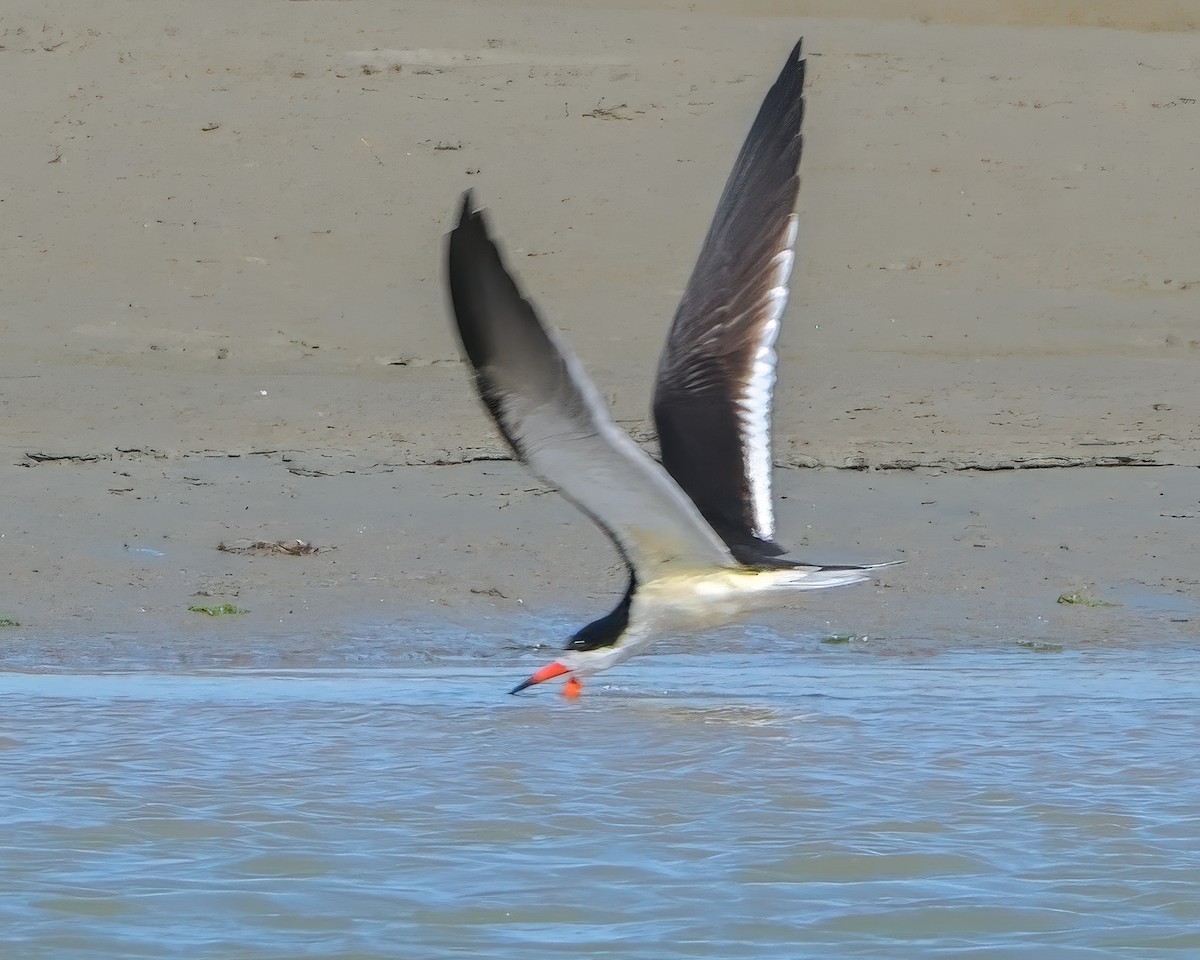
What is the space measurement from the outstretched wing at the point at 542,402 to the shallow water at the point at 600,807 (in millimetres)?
842

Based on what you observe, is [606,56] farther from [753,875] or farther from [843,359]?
[753,875]

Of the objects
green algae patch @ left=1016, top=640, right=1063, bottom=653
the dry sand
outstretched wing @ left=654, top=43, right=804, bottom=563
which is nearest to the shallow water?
green algae patch @ left=1016, top=640, right=1063, bottom=653

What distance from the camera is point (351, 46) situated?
14930mm

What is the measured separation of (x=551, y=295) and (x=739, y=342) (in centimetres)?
564

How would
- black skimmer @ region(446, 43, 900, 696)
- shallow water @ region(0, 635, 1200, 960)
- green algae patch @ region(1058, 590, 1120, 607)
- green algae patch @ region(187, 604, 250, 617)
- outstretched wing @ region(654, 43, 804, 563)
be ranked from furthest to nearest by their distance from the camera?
green algae patch @ region(1058, 590, 1120, 607) < green algae patch @ region(187, 604, 250, 617) < outstretched wing @ region(654, 43, 804, 563) < black skimmer @ region(446, 43, 900, 696) < shallow water @ region(0, 635, 1200, 960)

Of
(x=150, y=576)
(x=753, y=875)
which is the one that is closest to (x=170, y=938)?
(x=753, y=875)

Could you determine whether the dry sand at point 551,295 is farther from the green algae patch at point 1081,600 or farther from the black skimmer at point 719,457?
the black skimmer at point 719,457

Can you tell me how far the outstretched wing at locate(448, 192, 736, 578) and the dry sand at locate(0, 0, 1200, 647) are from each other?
2324 mm

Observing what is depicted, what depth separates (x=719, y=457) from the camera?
20.4 feet

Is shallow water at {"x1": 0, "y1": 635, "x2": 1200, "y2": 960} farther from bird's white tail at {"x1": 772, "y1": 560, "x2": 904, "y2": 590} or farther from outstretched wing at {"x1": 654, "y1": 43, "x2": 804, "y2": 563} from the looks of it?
outstretched wing at {"x1": 654, "y1": 43, "x2": 804, "y2": 563}

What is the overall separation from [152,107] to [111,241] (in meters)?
2.01

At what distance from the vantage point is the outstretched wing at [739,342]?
617 cm

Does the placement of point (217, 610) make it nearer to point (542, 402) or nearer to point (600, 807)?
point (600, 807)

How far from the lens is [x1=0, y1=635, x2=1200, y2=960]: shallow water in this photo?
14.2ft
